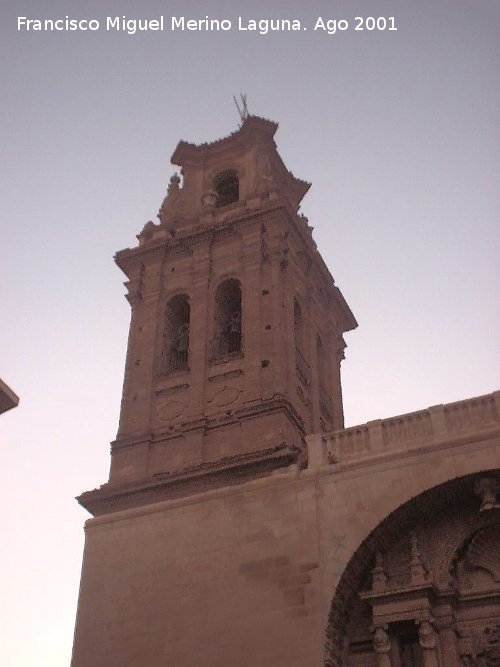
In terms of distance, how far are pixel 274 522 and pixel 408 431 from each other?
9.94 feet

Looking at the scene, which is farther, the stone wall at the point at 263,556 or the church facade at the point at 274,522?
the stone wall at the point at 263,556

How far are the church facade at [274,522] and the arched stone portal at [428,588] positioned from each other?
0.08ft

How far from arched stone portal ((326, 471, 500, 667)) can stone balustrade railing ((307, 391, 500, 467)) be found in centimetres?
→ 97

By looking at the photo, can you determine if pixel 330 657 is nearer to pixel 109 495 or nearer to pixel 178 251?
pixel 109 495

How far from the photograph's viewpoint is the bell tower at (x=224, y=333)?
62.1ft

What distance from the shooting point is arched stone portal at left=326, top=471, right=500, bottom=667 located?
1447 cm

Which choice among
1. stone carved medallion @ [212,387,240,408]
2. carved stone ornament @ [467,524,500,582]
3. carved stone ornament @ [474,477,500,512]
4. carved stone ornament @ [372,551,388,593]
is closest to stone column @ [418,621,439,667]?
carved stone ornament @ [372,551,388,593]

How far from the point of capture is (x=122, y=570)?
17.1 m

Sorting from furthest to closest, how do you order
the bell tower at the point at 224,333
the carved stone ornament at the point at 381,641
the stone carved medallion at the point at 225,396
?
the stone carved medallion at the point at 225,396 < the bell tower at the point at 224,333 < the carved stone ornament at the point at 381,641

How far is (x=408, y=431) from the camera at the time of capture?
53.4 feet

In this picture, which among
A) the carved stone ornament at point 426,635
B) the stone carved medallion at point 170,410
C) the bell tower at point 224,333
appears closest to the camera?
the carved stone ornament at point 426,635

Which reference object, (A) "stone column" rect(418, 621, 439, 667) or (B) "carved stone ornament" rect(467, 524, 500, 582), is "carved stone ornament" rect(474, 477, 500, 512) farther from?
(A) "stone column" rect(418, 621, 439, 667)

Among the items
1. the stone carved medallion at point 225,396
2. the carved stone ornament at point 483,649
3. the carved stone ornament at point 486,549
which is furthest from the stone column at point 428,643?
the stone carved medallion at point 225,396

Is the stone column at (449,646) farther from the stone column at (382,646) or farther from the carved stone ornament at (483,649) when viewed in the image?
the stone column at (382,646)
